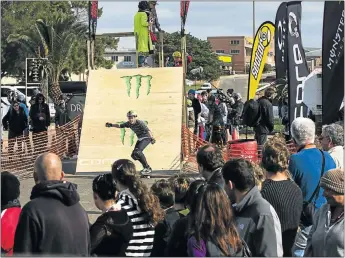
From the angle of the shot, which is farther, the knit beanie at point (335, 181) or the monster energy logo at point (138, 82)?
the monster energy logo at point (138, 82)

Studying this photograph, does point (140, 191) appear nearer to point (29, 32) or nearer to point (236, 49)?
point (29, 32)

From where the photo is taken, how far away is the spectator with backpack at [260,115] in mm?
13398

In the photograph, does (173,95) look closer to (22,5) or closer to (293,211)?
(293,211)

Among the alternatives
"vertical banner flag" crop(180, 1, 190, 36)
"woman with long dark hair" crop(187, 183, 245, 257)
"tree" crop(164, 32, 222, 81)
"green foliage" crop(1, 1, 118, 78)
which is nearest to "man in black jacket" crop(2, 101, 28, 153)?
"vertical banner flag" crop(180, 1, 190, 36)

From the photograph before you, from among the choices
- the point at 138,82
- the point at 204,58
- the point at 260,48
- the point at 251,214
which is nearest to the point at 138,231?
the point at 251,214

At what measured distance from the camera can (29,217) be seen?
3.83 meters

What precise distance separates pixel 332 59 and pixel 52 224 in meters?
5.68

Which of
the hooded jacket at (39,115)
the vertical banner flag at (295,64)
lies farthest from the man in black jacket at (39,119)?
the vertical banner flag at (295,64)

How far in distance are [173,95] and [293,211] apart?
363 inches

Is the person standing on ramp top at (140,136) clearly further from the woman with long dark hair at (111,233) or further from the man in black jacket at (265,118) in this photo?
the woman with long dark hair at (111,233)

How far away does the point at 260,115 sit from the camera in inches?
532

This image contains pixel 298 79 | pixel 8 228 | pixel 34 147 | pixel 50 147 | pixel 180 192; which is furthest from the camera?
pixel 50 147

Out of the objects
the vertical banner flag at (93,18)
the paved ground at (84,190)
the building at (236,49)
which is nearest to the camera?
the paved ground at (84,190)

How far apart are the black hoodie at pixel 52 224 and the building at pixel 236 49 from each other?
63.9 m
